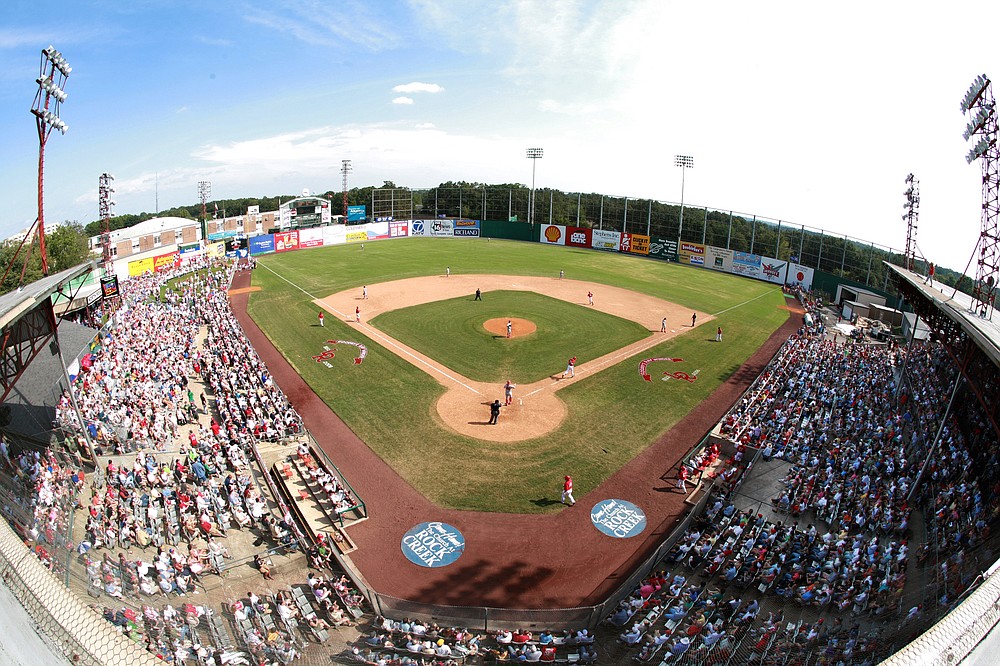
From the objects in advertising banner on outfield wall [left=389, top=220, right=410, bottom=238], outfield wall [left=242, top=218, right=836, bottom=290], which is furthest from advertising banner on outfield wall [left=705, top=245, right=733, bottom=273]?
advertising banner on outfield wall [left=389, top=220, right=410, bottom=238]

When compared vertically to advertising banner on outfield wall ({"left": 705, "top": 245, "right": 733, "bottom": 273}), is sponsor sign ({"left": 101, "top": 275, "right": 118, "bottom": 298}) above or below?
below

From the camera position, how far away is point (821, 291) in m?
54.5

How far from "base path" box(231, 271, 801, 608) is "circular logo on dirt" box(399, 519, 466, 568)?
209 mm

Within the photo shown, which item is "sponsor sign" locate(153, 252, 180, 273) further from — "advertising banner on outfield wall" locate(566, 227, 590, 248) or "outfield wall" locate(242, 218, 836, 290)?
"advertising banner on outfield wall" locate(566, 227, 590, 248)

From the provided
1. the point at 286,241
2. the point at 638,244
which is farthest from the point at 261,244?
the point at 638,244

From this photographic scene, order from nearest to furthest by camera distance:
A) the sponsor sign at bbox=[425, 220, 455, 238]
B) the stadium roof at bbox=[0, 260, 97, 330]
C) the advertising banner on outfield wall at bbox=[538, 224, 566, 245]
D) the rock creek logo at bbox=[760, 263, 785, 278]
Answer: the stadium roof at bbox=[0, 260, 97, 330]
the rock creek logo at bbox=[760, 263, 785, 278]
the advertising banner on outfield wall at bbox=[538, 224, 566, 245]
the sponsor sign at bbox=[425, 220, 455, 238]

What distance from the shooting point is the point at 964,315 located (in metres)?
19.5

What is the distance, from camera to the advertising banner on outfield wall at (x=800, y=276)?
55.8m

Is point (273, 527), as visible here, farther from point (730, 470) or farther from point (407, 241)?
point (407, 241)

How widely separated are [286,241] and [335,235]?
302 inches

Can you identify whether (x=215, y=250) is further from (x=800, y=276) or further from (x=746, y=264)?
(x=800, y=276)

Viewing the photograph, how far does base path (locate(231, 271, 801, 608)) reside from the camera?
1537cm

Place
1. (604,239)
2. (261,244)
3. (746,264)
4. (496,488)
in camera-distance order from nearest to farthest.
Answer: (496,488)
(746,264)
(261,244)
(604,239)

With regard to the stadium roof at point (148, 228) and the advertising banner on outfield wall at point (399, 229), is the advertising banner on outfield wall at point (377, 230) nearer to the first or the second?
the advertising banner on outfield wall at point (399, 229)
